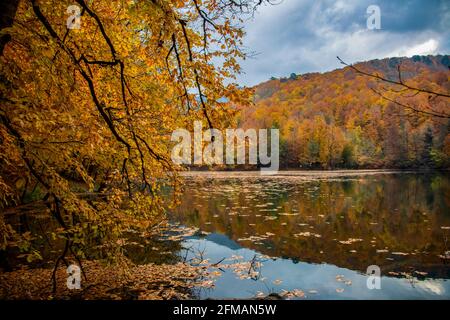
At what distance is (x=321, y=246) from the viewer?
14.1 meters

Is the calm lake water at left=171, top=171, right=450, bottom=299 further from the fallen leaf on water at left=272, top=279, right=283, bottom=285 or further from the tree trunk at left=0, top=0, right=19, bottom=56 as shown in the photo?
the tree trunk at left=0, top=0, right=19, bottom=56

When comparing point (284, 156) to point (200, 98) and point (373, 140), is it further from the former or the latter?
point (200, 98)

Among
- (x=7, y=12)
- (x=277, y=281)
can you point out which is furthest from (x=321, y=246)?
(x=7, y=12)

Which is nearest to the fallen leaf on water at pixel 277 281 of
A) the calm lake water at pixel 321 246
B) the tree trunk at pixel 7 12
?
the calm lake water at pixel 321 246

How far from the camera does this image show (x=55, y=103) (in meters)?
6.09

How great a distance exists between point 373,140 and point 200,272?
8668cm

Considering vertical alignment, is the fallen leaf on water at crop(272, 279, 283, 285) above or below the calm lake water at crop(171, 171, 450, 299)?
below

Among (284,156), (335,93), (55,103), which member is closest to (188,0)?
(55,103)

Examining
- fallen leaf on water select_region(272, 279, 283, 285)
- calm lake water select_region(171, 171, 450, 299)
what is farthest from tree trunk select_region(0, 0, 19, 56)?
fallen leaf on water select_region(272, 279, 283, 285)

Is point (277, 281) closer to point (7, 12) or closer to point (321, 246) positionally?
point (321, 246)

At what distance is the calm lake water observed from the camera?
9883 millimetres

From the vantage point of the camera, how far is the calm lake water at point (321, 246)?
32.4 ft

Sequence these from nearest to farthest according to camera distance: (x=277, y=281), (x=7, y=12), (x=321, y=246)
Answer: (x=7, y=12)
(x=277, y=281)
(x=321, y=246)
